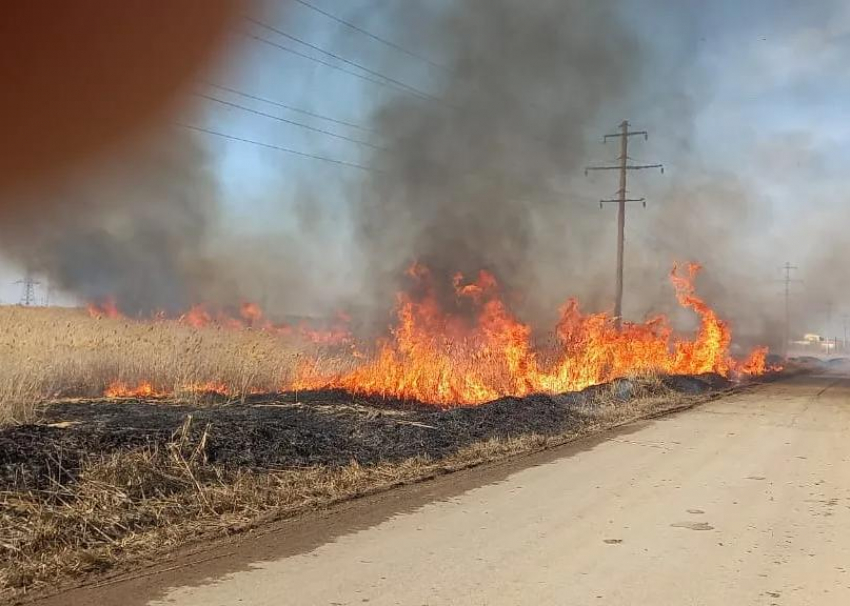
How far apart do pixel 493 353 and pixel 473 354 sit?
0.87m

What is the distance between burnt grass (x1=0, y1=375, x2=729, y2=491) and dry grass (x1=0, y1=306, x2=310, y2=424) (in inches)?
37.6

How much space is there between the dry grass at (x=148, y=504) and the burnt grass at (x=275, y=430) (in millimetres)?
169

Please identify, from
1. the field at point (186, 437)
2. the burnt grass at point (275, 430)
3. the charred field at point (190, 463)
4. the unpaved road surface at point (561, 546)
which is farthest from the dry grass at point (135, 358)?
the unpaved road surface at point (561, 546)

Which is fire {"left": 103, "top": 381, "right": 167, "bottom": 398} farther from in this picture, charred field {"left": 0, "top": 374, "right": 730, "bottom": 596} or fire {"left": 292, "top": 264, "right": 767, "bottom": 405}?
fire {"left": 292, "top": 264, "right": 767, "bottom": 405}

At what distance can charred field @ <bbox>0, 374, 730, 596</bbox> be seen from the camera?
166 inches

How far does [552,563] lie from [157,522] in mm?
2714

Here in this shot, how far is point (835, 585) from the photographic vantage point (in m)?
3.98

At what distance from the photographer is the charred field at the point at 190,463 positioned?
421cm

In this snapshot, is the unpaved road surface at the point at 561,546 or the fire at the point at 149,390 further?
the fire at the point at 149,390

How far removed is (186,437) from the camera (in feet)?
19.5

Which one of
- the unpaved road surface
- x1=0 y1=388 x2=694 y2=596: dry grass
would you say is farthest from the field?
the unpaved road surface

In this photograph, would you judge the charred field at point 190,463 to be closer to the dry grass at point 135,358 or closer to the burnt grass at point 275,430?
the burnt grass at point 275,430

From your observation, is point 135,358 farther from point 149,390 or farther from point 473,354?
point 473,354

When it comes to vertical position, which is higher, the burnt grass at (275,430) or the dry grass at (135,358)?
the dry grass at (135,358)
